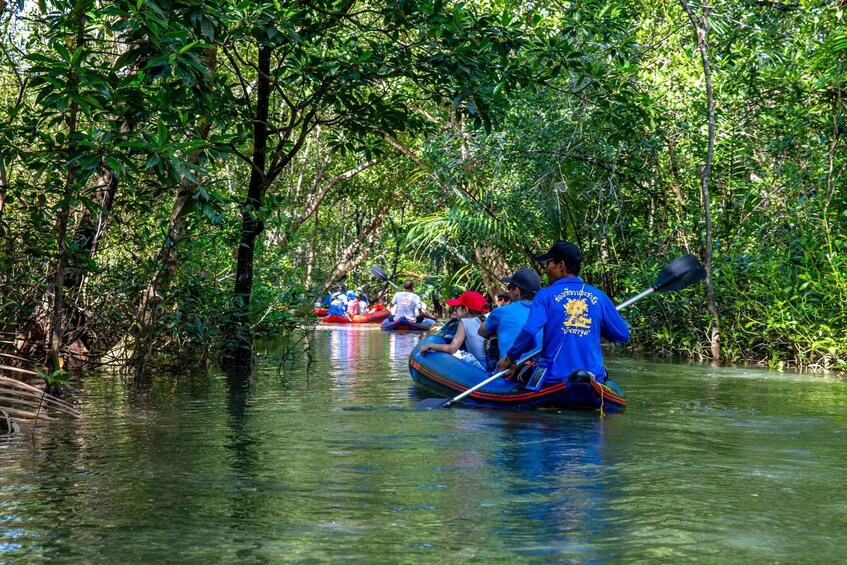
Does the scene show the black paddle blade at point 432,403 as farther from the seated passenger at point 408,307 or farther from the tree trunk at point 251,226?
the seated passenger at point 408,307

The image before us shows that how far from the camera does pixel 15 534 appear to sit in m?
4.41

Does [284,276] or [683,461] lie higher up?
[284,276]

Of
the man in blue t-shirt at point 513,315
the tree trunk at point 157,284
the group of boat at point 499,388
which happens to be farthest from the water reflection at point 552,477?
the tree trunk at point 157,284

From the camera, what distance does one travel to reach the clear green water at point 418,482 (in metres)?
4.30

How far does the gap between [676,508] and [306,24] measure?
7.50 meters

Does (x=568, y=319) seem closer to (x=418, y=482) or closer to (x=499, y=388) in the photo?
(x=499, y=388)

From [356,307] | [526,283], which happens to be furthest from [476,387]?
[356,307]

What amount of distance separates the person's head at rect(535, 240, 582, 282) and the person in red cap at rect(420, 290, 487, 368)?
2.03 meters

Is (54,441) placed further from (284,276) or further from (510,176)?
(510,176)

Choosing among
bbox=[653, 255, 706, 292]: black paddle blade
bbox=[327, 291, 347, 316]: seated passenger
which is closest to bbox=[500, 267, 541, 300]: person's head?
bbox=[653, 255, 706, 292]: black paddle blade

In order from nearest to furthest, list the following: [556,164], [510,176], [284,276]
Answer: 1. [284,276]
2. [556,164]
3. [510,176]

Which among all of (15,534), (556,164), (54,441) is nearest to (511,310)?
(54,441)

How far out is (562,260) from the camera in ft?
27.4

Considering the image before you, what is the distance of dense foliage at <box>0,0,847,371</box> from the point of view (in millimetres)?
8164
